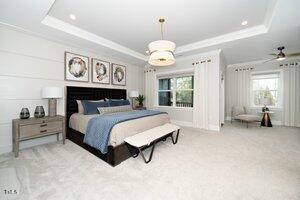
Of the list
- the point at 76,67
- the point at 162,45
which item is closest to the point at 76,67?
the point at 76,67

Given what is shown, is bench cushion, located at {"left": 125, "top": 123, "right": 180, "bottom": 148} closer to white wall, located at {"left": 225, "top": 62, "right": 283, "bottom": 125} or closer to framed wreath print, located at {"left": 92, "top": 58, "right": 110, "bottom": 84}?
framed wreath print, located at {"left": 92, "top": 58, "right": 110, "bottom": 84}

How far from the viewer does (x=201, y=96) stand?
4.80 metres

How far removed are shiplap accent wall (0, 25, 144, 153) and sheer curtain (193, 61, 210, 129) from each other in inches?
162

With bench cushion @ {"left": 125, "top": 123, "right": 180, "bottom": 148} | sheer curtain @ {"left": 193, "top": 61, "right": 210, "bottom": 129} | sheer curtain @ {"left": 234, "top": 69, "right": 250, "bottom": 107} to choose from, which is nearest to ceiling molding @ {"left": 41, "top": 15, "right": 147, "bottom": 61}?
Answer: sheer curtain @ {"left": 193, "top": 61, "right": 210, "bottom": 129}

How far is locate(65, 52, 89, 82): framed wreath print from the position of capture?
3.76 meters

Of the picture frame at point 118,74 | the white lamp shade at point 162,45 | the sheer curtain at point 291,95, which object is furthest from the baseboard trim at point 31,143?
the sheer curtain at point 291,95

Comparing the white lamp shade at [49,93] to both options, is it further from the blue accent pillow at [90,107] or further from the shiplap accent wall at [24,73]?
the blue accent pillow at [90,107]

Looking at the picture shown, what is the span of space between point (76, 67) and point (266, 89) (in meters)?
7.21

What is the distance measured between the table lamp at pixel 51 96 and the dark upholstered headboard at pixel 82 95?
44 cm

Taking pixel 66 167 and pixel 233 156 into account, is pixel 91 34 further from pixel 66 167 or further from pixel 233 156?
pixel 233 156

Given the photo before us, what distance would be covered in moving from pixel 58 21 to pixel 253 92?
731 cm

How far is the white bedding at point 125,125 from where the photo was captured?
7.86 ft

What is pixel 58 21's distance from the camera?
9.81 feet

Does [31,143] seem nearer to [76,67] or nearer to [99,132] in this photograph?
[99,132]
